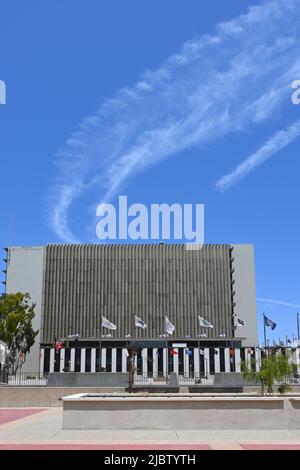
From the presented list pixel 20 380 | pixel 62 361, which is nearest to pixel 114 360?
pixel 62 361

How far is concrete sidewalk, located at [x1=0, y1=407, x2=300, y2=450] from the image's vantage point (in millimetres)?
13445

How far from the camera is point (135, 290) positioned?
98.6 meters

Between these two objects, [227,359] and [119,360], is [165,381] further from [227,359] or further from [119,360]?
[227,359]

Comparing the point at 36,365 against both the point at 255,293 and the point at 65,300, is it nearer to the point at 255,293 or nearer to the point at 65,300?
the point at 65,300

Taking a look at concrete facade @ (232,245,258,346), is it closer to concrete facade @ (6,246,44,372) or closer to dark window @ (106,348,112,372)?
dark window @ (106,348,112,372)

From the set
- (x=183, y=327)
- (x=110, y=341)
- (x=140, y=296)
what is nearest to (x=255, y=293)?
(x=183, y=327)

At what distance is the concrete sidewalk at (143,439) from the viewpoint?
13.4 m

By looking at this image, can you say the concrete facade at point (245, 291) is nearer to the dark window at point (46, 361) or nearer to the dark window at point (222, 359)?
the dark window at point (222, 359)

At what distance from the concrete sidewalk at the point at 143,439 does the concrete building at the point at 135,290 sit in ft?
256

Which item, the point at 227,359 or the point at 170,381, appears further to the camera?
the point at 227,359

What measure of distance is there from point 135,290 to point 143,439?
84136 mm

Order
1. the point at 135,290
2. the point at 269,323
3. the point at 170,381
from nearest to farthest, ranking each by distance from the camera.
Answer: the point at 170,381 < the point at 269,323 < the point at 135,290

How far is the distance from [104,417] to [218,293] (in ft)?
271
